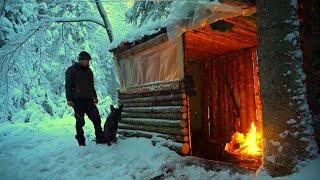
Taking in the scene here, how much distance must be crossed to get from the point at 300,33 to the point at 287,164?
199 centimetres

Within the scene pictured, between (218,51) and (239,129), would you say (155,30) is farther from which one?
(239,129)

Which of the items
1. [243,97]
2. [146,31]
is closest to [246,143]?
[243,97]

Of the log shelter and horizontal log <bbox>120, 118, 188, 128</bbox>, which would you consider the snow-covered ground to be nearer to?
horizontal log <bbox>120, 118, 188, 128</bbox>

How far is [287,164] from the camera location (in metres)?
5.05

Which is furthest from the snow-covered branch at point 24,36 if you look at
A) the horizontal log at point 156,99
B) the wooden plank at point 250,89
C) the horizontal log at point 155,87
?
the wooden plank at point 250,89

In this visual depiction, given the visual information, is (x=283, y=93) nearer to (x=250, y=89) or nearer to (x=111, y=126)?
(x=111, y=126)

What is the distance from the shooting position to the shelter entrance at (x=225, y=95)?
29.9 ft

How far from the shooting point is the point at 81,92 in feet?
30.6

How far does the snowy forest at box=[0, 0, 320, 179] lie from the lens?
5.11m

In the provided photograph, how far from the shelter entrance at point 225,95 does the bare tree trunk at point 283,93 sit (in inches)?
105

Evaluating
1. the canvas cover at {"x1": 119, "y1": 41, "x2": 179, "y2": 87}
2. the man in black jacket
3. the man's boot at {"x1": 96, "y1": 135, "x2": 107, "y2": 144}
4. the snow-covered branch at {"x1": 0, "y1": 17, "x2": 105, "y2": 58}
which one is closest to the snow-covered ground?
the man's boot at {"x1": 96, "y1": 135, "x2": 107, "y2": 144}

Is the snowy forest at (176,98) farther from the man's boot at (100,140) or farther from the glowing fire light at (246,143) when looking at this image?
the man's boot at (100,140)

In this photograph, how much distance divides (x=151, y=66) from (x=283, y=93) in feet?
17.0

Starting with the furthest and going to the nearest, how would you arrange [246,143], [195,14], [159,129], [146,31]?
1. [246,143]
2. [159,129]
3. [146,31]
4. [195,14]
